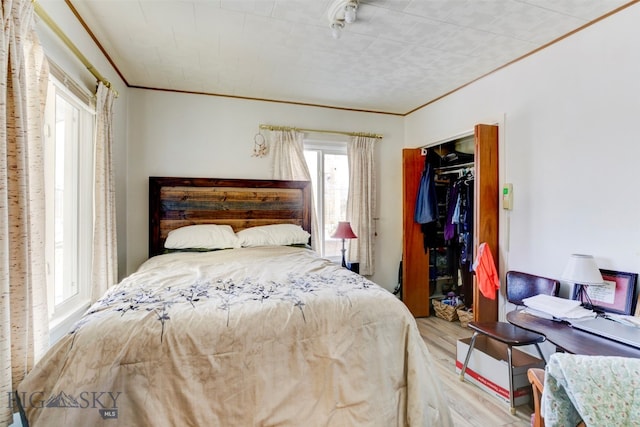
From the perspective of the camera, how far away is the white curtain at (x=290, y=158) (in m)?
3.66

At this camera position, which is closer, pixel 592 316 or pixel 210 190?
pixel 592 316

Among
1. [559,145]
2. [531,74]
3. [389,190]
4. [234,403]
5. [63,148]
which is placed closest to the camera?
[234,403]

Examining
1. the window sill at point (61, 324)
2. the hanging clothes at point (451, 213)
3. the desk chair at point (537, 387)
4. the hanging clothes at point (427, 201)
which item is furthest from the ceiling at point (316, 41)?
the desk chair at point (537, 387)

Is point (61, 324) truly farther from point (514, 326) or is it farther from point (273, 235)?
point (514, 326)

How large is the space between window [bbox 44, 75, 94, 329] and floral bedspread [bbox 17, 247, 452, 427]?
620 millimetres

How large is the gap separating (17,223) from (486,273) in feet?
10.4

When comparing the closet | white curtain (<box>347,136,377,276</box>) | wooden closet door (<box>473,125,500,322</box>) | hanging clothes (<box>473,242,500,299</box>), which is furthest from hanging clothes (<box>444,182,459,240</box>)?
white curtain (<box>347,136,377,276</box>)

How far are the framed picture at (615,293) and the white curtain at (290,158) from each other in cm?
261

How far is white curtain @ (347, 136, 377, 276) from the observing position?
396 cm

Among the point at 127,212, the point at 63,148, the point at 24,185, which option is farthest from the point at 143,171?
the point at 24,185

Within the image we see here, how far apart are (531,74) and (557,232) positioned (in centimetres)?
136

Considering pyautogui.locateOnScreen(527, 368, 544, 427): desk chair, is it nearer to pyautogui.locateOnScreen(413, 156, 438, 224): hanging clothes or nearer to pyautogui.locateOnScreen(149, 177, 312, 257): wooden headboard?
pyautogui.locateOnScreen(413, 156, 438, 224): hanging clothes

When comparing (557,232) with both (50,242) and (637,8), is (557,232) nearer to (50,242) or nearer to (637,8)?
(637,8)

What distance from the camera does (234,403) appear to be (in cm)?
132
